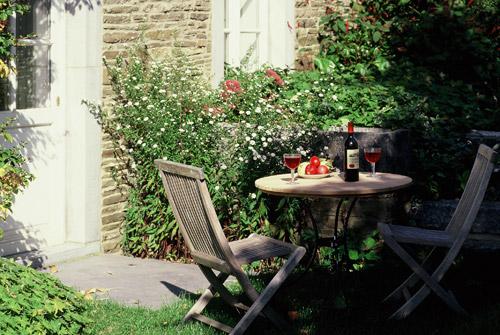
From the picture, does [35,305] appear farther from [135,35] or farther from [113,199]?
[135,35]

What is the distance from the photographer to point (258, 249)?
5719mm

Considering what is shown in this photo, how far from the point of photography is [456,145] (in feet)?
26.7

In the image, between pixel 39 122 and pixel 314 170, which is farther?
pixel 39 122

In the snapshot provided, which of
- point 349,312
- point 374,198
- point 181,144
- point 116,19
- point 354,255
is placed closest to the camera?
point 349,312

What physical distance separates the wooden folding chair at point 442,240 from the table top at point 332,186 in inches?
9.8

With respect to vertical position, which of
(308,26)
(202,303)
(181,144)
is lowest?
(202,303)

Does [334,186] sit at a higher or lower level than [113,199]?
higher

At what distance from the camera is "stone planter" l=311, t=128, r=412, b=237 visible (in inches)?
293

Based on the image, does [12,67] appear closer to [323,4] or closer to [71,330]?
[71,330]

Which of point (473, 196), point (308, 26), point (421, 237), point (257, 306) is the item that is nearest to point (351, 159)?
point (421, 237)

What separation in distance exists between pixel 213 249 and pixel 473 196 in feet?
5.20

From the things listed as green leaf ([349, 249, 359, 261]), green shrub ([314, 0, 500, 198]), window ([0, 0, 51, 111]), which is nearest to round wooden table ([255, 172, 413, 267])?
green leaf ([349, 249, 359, 261])

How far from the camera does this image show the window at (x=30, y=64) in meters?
7.26

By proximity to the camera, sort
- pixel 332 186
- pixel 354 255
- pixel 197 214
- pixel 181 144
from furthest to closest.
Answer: pixel 181 144, pixel 354 255, pixel 332 186, pixel 197 214
